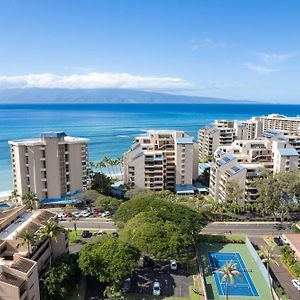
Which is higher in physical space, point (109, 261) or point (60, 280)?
point (109, 261)

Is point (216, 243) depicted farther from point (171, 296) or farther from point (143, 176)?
point (143, 176)

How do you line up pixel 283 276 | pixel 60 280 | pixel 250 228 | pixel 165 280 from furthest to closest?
pixel 250 228 < pixel 283 276 < pixel 165 280 < pixel 60 280

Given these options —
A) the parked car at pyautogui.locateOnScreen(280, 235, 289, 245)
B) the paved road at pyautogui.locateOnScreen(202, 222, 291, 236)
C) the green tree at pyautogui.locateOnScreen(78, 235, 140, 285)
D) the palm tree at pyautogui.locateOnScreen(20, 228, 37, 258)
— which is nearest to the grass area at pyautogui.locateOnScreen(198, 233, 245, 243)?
the paved road at pyautogui.locateOnScreen(202, 222, 291, 236)

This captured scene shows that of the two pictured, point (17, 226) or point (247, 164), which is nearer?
point (17, 226)

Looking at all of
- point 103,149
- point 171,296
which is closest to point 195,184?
point 171,296

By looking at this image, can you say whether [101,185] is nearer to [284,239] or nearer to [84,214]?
[84,214]

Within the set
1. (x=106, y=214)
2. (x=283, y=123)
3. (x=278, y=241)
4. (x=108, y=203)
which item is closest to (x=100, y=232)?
(x=108, y=203)

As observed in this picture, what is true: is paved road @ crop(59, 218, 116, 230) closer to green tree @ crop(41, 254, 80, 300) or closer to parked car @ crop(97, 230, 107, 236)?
parked car @ crop(97, 230, 107, 236)
